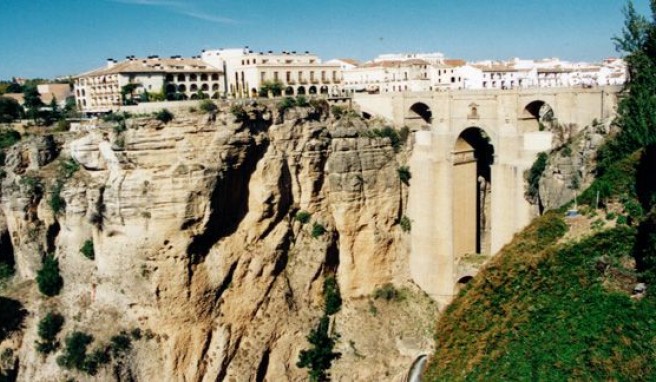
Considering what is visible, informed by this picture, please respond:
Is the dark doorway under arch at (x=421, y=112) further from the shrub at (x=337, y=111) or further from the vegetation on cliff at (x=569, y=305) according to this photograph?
the vegetation on cliff at (x=569, y=305)

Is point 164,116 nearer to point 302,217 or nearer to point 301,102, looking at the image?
point 301,102

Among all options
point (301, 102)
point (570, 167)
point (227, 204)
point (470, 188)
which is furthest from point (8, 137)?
point (570, 167)

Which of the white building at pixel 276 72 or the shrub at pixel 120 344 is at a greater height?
the white building at pixel 276 72

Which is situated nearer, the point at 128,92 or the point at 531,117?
the point at 531,117

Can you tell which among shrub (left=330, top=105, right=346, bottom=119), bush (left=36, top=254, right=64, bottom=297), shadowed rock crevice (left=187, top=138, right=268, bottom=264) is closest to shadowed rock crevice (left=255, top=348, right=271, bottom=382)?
shadowed rock crevice (left=187, top=138, right=268, bottom=264)

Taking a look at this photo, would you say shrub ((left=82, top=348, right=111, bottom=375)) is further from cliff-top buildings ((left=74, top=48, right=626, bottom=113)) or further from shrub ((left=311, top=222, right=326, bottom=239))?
cliff-top buildings ((left=74, top=48, right=626, bottom=113))

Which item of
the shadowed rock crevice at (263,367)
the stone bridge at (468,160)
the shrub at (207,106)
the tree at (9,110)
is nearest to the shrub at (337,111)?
the stone bridge at (468,160)
